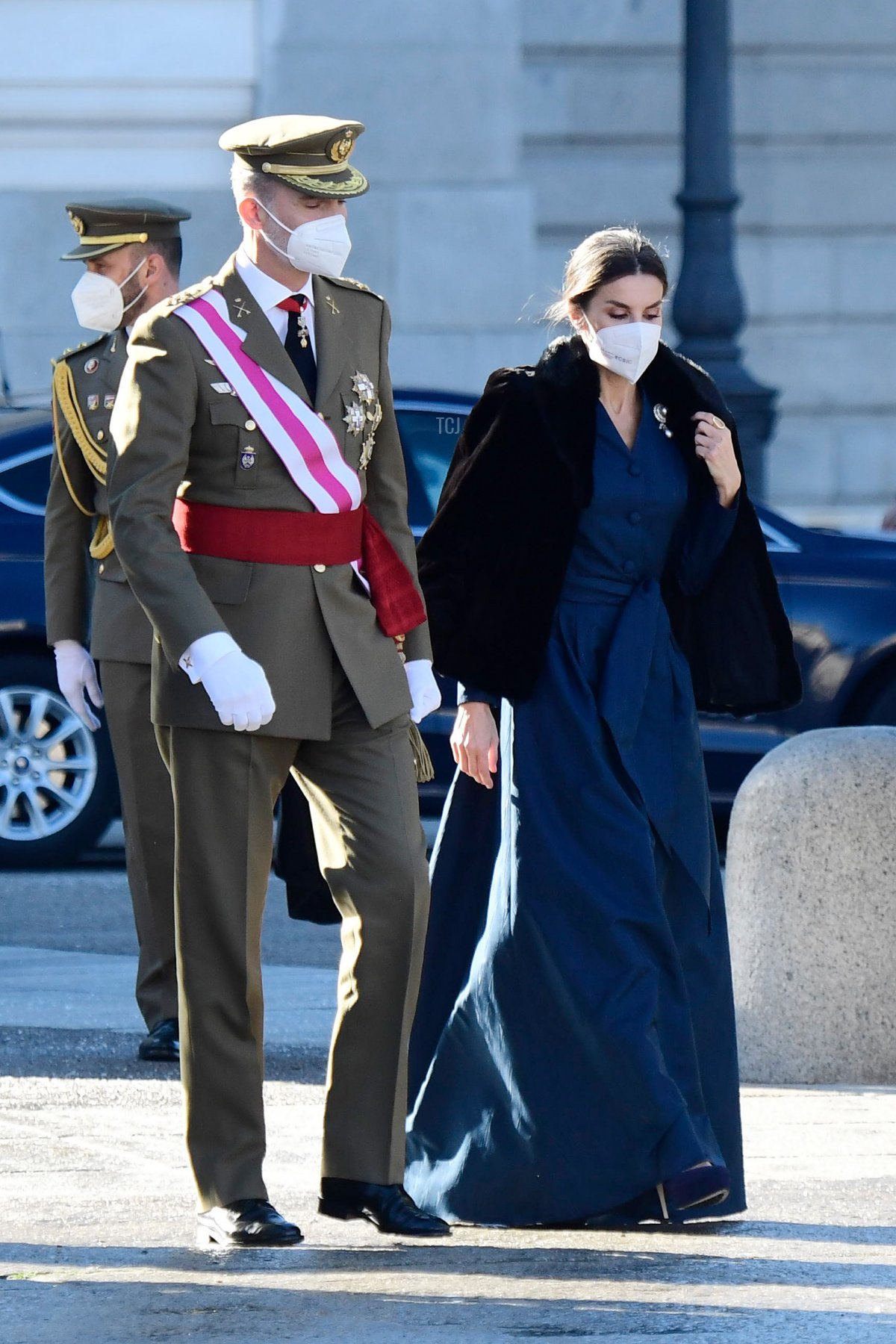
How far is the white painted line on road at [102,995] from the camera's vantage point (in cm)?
673

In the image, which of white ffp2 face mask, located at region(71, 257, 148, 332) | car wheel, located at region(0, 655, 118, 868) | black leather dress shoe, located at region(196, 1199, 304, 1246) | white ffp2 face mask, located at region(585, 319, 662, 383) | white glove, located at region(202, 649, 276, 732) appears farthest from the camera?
car wheel, located at region(0, 655, 118, 868)

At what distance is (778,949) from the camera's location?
6.36m

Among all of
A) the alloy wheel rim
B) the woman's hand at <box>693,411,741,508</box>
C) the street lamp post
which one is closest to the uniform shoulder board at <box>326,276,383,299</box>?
the woman's hand at <box>693,411,741,508</box>

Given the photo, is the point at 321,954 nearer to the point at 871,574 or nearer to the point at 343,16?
the point at 871,574

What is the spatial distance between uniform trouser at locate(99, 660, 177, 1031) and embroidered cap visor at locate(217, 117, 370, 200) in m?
1.92

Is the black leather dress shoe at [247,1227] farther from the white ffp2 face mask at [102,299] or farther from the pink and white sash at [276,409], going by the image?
the white ffp2 face mask at [102,299]

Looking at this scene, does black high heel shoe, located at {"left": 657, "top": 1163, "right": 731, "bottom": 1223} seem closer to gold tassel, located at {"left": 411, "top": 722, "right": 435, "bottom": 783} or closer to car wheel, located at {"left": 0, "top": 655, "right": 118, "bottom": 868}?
gold tassel, located at {"left": 411, "top": 722, "right": 435, "bottom": 783}

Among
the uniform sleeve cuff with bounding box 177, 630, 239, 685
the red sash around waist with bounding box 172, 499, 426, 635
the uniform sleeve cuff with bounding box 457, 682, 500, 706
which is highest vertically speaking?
the red sash around waist with bounding box 172, 499, 426, 635

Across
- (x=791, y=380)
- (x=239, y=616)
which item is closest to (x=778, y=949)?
(x=239, y=616)

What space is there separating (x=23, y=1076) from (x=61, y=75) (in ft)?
33.3

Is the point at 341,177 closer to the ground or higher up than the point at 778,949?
higher up

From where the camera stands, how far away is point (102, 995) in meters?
7.14

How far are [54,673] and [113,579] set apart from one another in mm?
3184

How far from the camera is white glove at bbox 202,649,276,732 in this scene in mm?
4340
